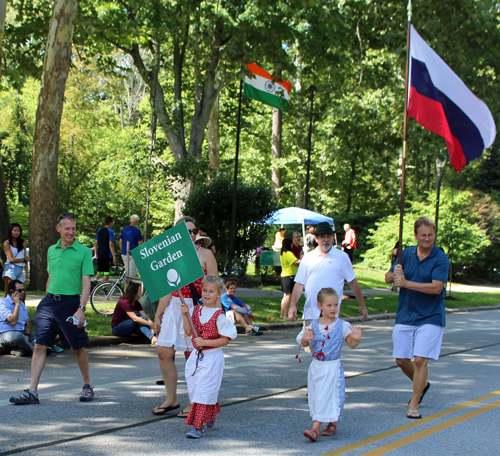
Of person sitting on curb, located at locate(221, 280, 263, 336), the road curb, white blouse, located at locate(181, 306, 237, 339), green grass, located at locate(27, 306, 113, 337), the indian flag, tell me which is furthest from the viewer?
the indian flag

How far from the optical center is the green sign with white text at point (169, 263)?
5648 millimetres

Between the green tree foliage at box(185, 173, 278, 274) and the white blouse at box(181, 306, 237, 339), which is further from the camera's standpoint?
the green tree foliage at box(185, 173, 278, 274)

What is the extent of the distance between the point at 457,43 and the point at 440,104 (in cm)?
1040

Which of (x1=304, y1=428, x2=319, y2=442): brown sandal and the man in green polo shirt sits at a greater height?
the man in green polo shirt

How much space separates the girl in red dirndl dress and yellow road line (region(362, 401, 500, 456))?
4.56 feet

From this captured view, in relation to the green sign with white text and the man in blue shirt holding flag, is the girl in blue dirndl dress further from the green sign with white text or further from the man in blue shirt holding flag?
the green sign with white text

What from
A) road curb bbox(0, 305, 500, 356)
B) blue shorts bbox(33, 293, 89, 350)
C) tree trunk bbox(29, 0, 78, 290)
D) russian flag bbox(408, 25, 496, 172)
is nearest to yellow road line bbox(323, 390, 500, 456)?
russian flag bbox(408, 25, 496, 172)

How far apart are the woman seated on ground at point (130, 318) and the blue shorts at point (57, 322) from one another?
4.03m

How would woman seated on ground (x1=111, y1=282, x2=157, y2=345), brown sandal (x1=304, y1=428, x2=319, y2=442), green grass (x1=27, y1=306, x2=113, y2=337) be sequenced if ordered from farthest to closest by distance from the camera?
green grass (x1=27, y1=306, x2=113, y2=337), woman seated on ground (x1=111, y1=282, x2=157, y2=345), brown sandal (x1=304, y1=428, x2=319, y2=442)

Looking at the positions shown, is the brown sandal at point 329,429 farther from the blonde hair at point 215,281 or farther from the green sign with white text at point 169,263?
the green sign with white text at point 169,263

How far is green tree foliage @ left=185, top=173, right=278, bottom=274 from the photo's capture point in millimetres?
20422

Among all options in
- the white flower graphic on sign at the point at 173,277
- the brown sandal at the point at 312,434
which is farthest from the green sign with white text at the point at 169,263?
the brown sandal at the point at 312,434

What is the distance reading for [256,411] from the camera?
6250mm

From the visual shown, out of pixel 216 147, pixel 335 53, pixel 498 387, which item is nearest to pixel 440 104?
pixel 498 387
